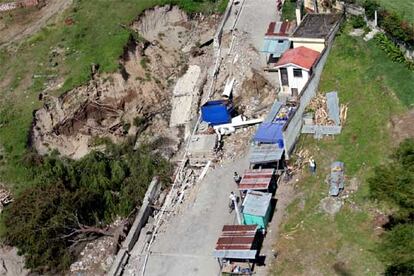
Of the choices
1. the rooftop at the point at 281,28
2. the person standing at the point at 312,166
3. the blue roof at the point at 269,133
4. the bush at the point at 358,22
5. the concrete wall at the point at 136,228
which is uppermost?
the bush at the point at 358,22

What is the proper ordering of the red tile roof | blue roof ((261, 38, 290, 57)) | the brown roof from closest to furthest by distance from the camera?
the brown roof < the red tile roof < blue roof ((261, 38, 290, 57))

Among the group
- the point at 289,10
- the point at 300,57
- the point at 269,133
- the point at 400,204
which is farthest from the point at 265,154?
the point at 289,10

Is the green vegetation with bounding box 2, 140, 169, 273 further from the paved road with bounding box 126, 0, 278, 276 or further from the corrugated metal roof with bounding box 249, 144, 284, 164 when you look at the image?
the corrugated metal roof with bounding box 249, 144, 284, 164

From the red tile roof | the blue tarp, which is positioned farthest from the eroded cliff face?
the red tile roof

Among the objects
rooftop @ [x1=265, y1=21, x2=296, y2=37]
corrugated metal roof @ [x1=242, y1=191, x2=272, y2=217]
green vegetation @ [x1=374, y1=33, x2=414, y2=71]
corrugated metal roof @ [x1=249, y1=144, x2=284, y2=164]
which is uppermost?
green vegetation @ [x1=374, y1=33, x2=414, y2=71]

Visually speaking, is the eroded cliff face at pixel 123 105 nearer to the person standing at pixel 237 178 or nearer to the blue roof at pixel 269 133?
the person standing at pixel 237 178

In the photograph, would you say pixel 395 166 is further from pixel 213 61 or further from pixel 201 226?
pixel 213 61

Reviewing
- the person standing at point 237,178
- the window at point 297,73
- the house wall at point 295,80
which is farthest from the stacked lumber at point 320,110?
the person standing at point 237,178

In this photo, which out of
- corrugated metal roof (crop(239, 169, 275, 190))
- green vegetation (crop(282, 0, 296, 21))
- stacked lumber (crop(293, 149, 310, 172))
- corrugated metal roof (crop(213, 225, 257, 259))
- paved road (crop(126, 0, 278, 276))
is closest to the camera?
corrugated metal roof (crop(213, 225, 257, 259))
